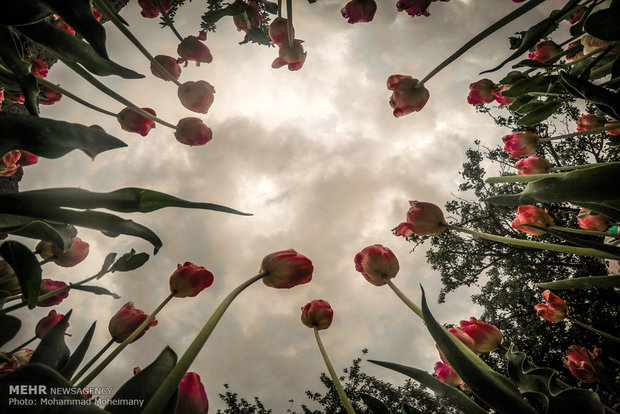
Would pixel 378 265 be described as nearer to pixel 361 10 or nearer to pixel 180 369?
pixel 180 369

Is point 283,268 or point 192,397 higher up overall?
point 283,268

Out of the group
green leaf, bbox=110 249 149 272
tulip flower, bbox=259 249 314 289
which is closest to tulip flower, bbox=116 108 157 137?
green leaf, bbox=110 249 149 272

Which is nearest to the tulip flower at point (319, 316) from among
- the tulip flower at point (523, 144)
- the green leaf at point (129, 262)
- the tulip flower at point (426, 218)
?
the tulip flower at point (426, 218)

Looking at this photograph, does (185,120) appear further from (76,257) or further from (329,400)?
(329,400)

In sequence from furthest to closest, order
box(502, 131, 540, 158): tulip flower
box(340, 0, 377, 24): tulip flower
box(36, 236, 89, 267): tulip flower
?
box(502, 131, 540, 158): tulip flower
box(340, 0, 377, 24): tulip flower
box(36, 236, 89, 267): tulip flower

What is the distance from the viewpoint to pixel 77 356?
0.64 metres

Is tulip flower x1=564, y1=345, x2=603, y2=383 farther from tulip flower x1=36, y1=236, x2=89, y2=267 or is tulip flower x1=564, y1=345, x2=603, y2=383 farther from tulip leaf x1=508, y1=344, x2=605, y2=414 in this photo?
tulip flower x1=36, y1=236, x2=89, y2=267

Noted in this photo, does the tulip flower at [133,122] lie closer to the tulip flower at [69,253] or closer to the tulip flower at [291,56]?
the tulip flower at [69,253]

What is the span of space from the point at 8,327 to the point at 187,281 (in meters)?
0.59

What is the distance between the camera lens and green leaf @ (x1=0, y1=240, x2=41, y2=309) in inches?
17.6

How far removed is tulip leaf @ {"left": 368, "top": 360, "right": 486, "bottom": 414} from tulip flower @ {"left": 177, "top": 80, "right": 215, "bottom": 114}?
1221 millimetres

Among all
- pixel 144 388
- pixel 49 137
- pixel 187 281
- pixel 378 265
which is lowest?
pixel 144 388

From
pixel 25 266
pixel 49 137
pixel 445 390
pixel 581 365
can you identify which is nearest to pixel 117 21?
pixel 49 137

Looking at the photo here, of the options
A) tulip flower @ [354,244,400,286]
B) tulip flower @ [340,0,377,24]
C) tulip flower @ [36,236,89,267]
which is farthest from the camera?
tulip flower @ [340,0,377,24]
